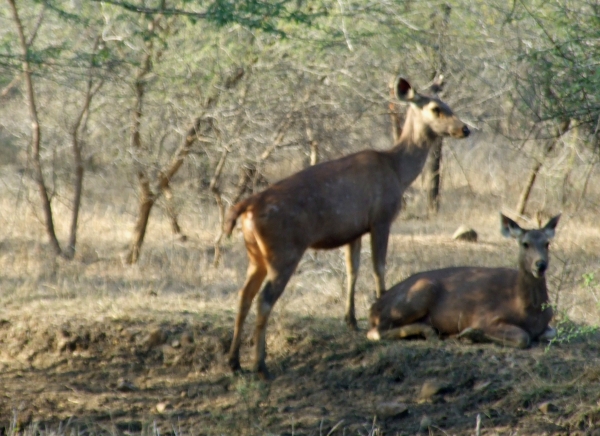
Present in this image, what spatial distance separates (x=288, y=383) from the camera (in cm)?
773

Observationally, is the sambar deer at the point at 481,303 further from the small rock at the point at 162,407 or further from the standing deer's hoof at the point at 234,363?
the small rock at the point at 162,407

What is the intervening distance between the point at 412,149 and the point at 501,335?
2.26 m

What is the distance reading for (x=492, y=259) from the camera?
13.0 metres

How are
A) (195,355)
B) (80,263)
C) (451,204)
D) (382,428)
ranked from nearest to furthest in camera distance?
(382,428)
(195,355)
(80,263)
(451,204)

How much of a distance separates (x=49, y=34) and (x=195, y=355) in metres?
6.38

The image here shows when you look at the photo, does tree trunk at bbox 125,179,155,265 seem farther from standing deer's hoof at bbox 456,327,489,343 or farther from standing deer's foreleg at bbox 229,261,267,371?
standing deer's hoof at bbox 456,327,489,343

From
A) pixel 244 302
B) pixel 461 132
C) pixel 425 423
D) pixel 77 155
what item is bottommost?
pixel 425 423

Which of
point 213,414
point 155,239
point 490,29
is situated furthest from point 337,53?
point 213,414

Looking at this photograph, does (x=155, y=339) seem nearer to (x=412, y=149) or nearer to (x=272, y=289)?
(x=272, y=289)

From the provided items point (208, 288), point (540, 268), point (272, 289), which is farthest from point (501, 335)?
point (208, 288)

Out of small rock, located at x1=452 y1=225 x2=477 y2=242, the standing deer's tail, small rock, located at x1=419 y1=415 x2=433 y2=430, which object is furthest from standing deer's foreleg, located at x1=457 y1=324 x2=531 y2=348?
small rock, located at x1=452 y1=225 x2=477 y2=242

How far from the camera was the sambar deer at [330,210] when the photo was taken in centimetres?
749

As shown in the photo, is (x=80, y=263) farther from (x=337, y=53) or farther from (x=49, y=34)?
(x=337, y=53)

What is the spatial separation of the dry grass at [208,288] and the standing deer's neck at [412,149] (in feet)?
5.21
